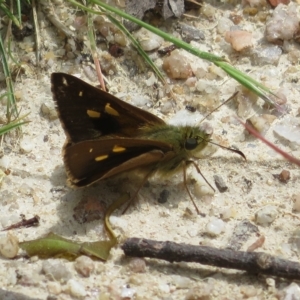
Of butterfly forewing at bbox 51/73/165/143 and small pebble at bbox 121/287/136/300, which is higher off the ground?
butterfly forewing at bbox 51/73/165/143

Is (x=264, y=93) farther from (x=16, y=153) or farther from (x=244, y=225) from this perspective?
(x=16, y=153)

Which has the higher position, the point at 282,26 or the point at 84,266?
the point at 282,26

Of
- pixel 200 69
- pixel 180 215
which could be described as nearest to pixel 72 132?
pixel 180 215

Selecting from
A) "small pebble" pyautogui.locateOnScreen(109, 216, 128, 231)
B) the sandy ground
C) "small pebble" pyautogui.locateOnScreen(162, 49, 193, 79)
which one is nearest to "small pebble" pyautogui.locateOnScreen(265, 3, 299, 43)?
the sandy ground

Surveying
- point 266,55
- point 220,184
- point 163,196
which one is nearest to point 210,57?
point 266,55

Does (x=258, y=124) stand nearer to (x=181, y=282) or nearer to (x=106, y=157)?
(x=106, y=157)

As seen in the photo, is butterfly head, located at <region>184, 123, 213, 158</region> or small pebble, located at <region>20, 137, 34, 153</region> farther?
small pebble, located at <region>20, 137, 34, 153</region>

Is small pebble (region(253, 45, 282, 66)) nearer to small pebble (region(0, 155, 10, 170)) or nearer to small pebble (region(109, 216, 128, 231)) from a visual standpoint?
small pebble (region(109, 216, 128, 231))
